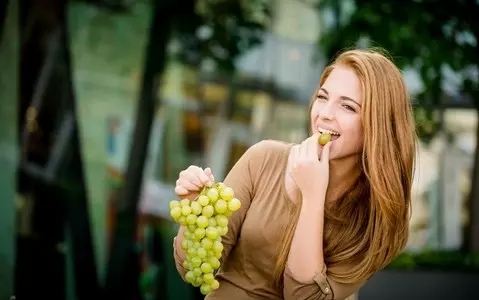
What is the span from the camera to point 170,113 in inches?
227

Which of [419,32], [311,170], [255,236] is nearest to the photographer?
[311,170]

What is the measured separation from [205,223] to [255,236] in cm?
26

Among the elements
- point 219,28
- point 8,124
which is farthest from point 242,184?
point 219,28

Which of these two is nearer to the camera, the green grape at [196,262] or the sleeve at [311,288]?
the green grape at [196,262]

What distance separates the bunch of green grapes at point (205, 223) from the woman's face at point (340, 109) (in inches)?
13.2

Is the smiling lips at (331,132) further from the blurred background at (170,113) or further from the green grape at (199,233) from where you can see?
the blurred background at (170,113)

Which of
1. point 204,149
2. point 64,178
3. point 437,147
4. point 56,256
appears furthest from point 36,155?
point 437,147

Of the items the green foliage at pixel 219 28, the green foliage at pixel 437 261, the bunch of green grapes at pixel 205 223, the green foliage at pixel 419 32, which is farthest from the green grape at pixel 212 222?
the green foliage at pixel 437 261

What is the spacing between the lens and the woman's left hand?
1882 millimetres

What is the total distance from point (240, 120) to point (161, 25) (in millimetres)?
927

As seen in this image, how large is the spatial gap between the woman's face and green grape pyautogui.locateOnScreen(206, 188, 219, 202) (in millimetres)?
347

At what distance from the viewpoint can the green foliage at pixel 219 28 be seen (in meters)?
5.79

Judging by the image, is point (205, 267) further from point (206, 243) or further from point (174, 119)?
point (174, 119)

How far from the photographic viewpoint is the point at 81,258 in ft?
17.9
